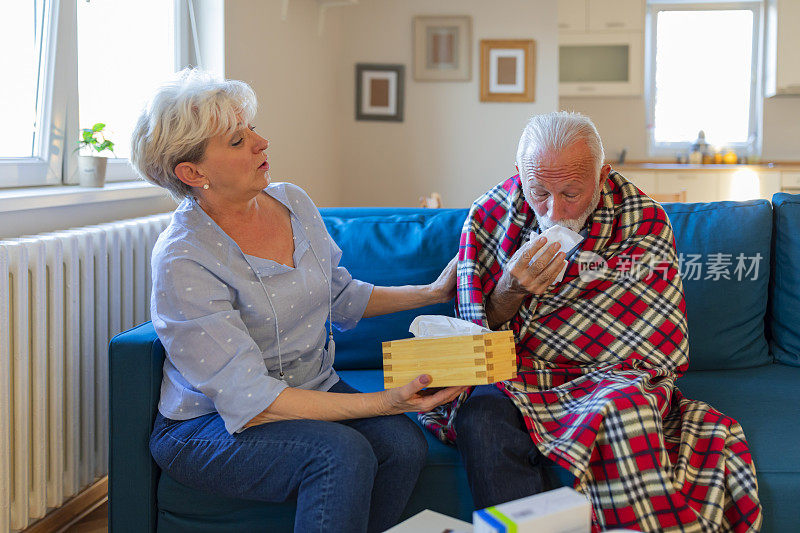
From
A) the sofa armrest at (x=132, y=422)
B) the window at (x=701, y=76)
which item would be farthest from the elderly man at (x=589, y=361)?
the window at (x=701, y=76)

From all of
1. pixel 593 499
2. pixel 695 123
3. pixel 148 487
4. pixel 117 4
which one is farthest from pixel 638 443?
pixel 695 123

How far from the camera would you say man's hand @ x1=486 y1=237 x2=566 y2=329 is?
1.66 meters

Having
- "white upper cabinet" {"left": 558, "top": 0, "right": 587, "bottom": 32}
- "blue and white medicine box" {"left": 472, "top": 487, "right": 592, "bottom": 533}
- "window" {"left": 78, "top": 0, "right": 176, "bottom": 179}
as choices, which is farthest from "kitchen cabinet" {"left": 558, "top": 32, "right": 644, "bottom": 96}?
"blue and white medicine box" {"left": 472, "top": 487, "right": 592, "bottom": 533}

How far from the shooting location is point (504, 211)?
1916 millimetres

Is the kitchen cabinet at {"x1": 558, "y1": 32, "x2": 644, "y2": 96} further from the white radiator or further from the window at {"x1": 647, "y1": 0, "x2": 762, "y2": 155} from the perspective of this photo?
the white radiator

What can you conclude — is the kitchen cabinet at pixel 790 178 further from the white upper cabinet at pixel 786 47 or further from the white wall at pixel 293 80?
the white wall at pixel 293 80

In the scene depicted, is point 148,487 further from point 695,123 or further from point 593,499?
point 695,123

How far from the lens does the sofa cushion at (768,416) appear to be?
160cm

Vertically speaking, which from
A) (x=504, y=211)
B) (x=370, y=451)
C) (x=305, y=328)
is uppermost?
(x=504, y=211)

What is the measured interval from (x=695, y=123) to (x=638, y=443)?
235 inches

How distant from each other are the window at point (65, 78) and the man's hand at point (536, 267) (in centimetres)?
99

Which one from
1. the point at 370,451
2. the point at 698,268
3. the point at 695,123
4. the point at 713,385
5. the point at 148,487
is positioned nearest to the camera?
the point at 370,451

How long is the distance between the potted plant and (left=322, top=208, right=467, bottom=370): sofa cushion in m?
0.76

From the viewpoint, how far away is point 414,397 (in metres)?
1.55
